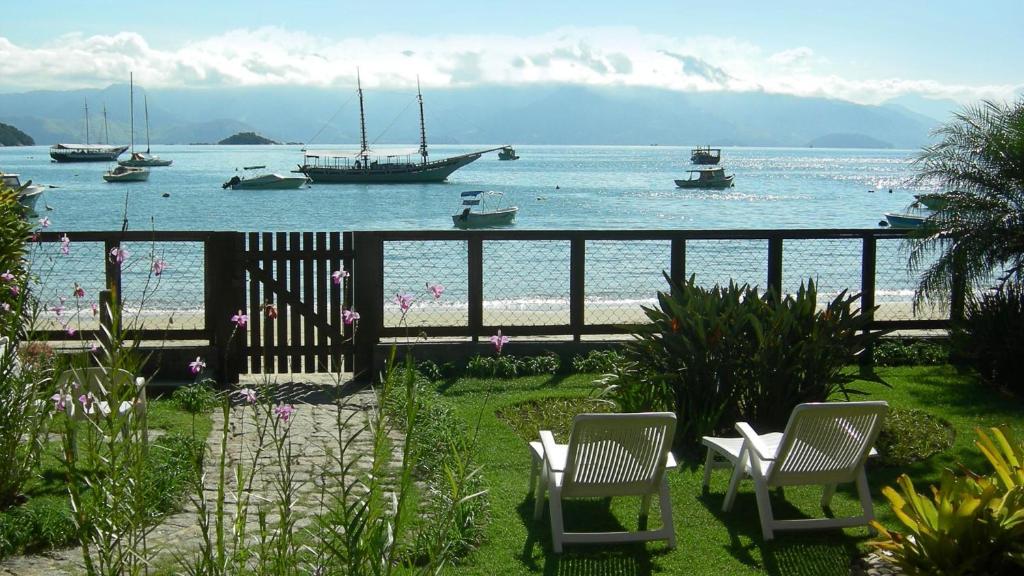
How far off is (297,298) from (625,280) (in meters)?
16.4

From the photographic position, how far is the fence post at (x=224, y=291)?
35.1ft

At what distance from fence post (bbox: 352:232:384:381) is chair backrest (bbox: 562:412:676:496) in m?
5.39

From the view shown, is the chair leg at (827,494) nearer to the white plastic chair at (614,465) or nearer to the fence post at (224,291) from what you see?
the white plastic chair at (614,465)

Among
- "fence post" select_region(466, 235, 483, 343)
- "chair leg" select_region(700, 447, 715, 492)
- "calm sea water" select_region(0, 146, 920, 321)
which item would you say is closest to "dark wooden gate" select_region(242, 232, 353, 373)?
"fence post" select_region(466, 235, 483, 343)

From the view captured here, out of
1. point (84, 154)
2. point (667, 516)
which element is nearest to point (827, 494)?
point (667, 516)

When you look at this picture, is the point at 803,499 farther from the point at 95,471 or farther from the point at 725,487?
the point at 95,471

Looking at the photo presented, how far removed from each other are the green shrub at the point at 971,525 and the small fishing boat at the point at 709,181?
87508mm

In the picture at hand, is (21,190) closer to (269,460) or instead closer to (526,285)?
(269,460)

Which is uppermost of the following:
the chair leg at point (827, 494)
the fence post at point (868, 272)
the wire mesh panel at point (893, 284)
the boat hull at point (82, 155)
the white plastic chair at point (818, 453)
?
the boat hull at point (82, 155)

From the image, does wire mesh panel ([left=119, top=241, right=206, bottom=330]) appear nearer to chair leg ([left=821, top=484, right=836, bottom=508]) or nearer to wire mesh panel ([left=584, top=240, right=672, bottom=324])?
wire mesh panel ([left=584, top=240, right=672, bottom=324])

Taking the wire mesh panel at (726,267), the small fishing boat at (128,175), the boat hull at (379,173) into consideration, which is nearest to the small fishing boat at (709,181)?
the boat hull at (379,173)

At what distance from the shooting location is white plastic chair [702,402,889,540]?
5.93 metres

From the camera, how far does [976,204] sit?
436 inches

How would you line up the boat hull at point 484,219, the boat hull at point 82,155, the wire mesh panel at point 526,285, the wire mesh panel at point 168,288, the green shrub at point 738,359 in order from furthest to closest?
the boat hull at point 82,155 → the boat hull at point 484,219 → the wire mesh panel at point 526,285 → the wire mesh panel at point 168,288 → the green shrub at point 738,359
